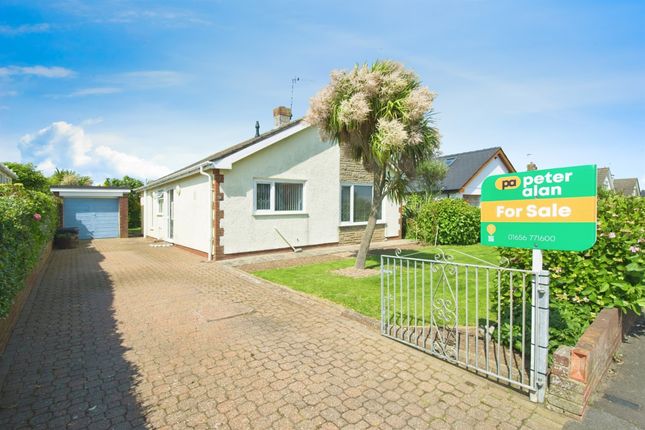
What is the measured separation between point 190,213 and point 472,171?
21.4 metres

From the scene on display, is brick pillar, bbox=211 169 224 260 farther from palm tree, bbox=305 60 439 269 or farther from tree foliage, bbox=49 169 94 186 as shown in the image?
tree foliage, bbox=49 169 94 186

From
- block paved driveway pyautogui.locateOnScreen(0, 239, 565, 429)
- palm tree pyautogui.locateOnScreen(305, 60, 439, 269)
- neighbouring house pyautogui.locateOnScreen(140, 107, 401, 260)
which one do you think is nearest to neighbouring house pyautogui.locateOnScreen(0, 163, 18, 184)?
neighbouring house pyautogui.locateOnScreen(140, 107, 401, 260)

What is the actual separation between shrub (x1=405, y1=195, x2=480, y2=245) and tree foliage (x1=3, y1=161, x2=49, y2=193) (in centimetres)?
2559

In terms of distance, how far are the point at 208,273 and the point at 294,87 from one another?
12.1 metres

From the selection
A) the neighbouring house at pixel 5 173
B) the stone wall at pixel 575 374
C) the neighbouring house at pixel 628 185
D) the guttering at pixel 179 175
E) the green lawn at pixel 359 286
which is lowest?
the green lawn at pixel 359 286

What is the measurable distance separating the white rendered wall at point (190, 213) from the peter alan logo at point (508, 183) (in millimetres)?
10262

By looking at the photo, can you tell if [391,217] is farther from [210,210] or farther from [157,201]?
[157,201]

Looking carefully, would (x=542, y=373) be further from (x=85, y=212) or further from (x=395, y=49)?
(x=85, y=212)

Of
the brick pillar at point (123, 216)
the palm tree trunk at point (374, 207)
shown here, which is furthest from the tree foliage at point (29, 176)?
the palm tree trunk at point (374, 207)

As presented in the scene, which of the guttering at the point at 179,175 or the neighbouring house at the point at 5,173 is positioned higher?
the neighbouring house at the point at 5,173

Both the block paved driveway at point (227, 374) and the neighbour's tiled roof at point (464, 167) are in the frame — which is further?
the neighbour's tiled roof at point (464, 167)

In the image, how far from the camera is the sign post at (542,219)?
2.92 m

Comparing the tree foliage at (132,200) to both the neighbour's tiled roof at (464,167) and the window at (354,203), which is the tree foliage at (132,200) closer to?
the window at (354,203)

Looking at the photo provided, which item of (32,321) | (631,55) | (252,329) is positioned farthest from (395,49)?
(32,321)
